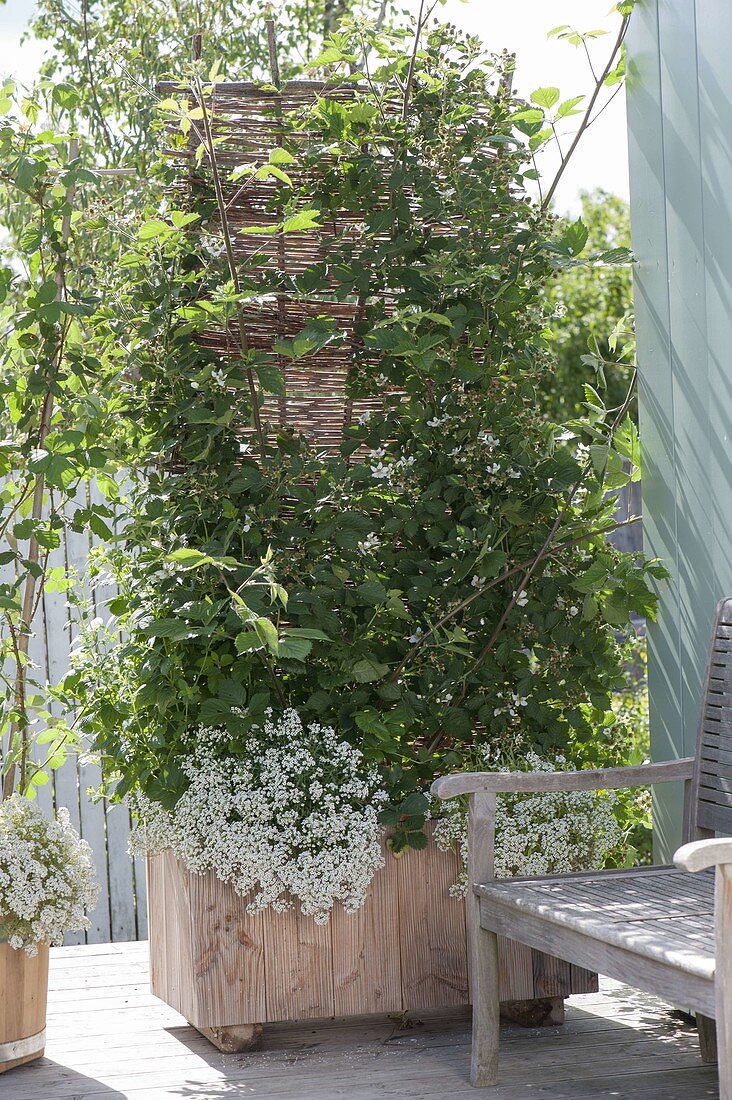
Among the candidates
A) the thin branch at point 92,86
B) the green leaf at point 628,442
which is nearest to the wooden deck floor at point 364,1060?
the green leaf at point 628,442

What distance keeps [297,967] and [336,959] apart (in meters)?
0.08

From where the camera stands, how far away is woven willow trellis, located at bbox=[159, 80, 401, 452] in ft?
8.25

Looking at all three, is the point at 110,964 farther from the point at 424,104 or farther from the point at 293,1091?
the point at 424,104

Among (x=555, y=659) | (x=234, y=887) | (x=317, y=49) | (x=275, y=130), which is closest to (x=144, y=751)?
(x=234, y=887)

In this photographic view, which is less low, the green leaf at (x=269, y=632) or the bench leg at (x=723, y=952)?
the green leaf at (x=269, y=632)

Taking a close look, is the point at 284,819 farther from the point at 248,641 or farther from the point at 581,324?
the point at 581,324

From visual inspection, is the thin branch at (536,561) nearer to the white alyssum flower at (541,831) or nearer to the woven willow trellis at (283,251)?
the white alyssum flower at (541,831)

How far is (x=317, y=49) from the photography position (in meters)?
5.08

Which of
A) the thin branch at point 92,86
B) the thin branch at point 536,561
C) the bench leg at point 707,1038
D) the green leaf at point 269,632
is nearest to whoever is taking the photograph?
the green leaf at point 269,632

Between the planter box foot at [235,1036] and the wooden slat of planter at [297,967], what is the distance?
70 millimetres

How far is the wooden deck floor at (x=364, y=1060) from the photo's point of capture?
7.17ft

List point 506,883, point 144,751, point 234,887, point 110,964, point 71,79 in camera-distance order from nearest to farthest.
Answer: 1. point 506,883
2. point 234,887
3. point 144,751
4. point 110,964
5. point 71,79

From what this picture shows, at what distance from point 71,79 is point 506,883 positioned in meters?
3.76

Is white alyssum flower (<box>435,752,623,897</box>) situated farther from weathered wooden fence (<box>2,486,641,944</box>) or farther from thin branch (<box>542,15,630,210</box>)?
weathered wooden fence (<box>2,486,641,944</box>)
